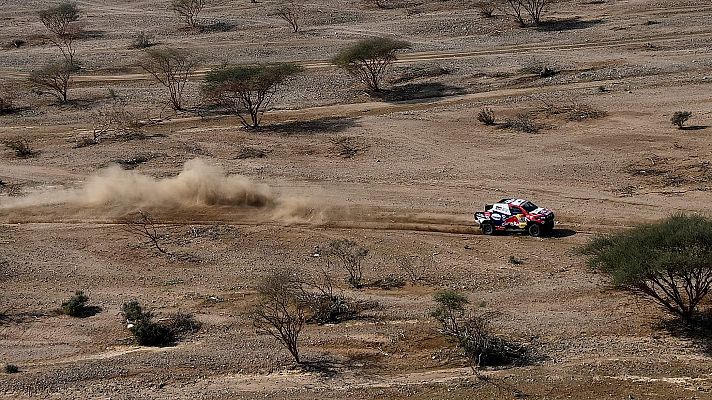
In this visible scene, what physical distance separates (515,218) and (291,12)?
60489mm

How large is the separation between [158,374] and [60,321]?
6106 mm

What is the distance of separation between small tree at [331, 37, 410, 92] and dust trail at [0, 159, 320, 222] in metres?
19.4

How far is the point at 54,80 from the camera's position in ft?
215

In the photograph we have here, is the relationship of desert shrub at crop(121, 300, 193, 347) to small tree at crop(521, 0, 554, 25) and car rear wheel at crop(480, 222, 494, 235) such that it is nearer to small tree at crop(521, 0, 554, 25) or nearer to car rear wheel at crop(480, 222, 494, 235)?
car rear wheel at crop(480, 222, 494, 235)

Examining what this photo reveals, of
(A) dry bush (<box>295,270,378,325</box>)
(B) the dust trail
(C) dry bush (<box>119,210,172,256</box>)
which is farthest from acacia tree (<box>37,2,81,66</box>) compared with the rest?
(A) dry bush (<box>295,270,378,325</box>)

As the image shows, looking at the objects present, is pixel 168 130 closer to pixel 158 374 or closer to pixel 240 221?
pixel 240 221

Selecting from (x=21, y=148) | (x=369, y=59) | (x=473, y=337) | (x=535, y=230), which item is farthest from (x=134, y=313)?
(x=369, y=59)

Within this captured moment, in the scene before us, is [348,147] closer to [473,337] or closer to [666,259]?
[473,337]

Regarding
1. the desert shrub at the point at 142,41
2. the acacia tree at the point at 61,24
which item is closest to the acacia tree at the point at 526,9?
the desert shrub at the point at 142,41

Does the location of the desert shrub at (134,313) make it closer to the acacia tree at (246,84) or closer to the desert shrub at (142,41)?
the acacia tree at (246,84)

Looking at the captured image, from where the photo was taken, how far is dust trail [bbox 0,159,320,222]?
4150cm

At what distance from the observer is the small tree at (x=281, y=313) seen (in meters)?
27.7

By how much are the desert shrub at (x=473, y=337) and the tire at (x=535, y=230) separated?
314 inches

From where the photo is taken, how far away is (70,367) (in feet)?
92.0
